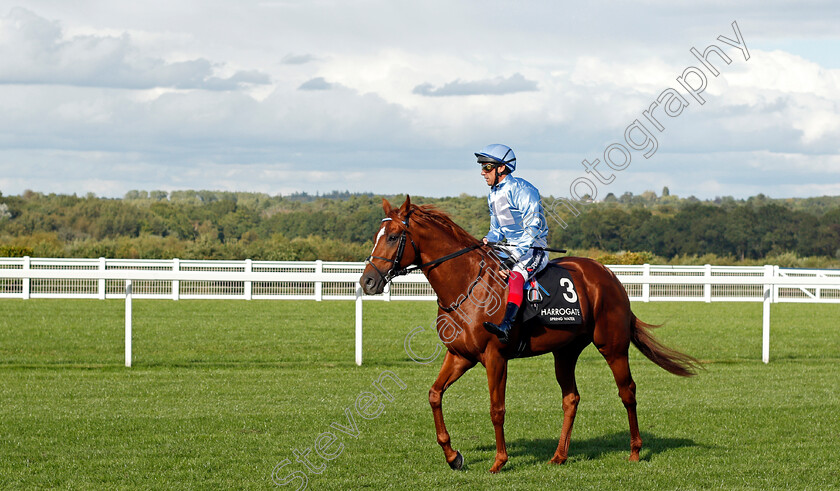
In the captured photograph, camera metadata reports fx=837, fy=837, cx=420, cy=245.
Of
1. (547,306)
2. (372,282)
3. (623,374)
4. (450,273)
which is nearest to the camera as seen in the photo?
(372,282)

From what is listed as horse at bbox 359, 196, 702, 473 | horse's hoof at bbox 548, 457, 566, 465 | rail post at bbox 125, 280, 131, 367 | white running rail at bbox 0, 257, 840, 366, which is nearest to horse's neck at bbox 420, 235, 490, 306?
horse at bbox 359, 196, 702, 473

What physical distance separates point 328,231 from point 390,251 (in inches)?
1264

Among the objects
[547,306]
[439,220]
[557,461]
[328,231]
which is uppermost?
[328,231]

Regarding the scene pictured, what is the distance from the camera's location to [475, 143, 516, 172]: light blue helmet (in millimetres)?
5465

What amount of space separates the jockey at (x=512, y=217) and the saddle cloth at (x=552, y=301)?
12 centimetres

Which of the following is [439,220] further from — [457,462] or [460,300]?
[457,462]

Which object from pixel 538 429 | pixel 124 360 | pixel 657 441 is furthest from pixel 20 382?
pixel 657 441

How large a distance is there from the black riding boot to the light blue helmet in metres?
0.91

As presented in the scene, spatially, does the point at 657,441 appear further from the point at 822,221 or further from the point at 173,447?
the point at 822,221

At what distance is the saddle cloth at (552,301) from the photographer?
18.2 feet

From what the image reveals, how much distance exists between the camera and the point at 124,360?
10.2 metres

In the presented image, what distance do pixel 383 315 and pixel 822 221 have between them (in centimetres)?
3267

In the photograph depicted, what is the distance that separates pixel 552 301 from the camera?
562 centimetres

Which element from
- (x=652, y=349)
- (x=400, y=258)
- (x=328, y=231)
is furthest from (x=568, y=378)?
(x=328, y=231)
